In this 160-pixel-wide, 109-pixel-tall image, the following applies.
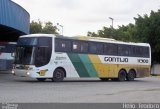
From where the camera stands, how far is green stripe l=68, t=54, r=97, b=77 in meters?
33.1

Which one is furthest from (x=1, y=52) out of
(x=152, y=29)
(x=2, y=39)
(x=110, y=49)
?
(x=152, y=29)

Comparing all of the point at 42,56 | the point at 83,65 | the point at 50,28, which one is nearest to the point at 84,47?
the point at 83,65

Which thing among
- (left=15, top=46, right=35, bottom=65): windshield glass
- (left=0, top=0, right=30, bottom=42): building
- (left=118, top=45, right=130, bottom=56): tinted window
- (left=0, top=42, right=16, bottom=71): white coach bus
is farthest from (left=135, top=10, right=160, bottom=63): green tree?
(left=15, top=46, right=35, bottom=65): windshield glass

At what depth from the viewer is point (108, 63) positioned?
117ft

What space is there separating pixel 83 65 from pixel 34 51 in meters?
4.09

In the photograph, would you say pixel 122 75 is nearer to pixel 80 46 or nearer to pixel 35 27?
pixel 80 46

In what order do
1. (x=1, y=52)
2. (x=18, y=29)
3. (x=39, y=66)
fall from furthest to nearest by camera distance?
(x=1, y=52), (x=18, y=29), (x=39, y=66)

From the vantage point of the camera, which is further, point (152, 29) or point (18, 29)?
point (152, 29)

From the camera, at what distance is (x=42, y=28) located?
9188 centimetres

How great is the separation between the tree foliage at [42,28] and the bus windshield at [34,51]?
2212 inches

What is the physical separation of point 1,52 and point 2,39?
291 cm

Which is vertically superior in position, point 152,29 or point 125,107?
point 152,29

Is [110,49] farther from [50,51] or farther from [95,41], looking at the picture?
[50,51]

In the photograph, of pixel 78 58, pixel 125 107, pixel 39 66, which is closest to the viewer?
pixel 125 107
